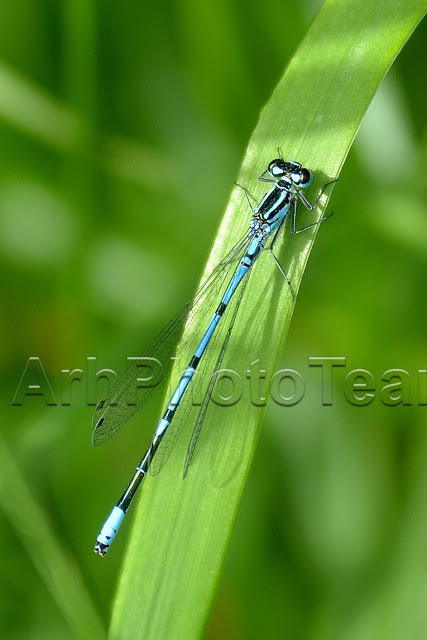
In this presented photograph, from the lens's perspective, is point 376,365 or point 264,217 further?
point 376,365

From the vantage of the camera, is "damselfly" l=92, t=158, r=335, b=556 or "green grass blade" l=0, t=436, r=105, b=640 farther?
"green grass blade" l=0, t=436, r=105, b=640

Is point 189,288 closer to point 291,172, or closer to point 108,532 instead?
point 291,172

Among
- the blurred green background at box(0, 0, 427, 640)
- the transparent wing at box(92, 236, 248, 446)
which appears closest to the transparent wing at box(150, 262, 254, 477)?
the transparent wing at box(92, 236, 248, 446)

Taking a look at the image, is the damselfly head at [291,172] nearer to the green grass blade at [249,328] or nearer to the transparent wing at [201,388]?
the green grass blade at [249,328]

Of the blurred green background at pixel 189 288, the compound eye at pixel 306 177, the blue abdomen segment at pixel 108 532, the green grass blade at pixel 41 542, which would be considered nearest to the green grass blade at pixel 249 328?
the compound eye at pixel 306 177

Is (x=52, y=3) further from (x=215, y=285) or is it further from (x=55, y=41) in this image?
(x=215, y=285)

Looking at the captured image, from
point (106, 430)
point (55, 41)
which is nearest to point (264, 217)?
point (106, 430)

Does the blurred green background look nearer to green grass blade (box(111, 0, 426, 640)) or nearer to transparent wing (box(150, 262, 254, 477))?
transparent wing (box(150, 262, 254, 477))
